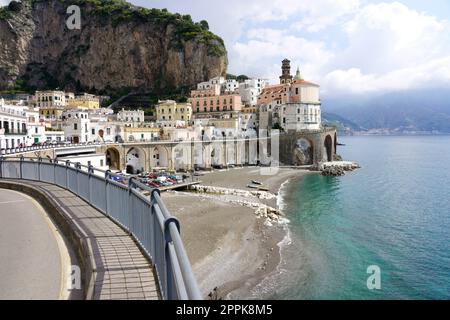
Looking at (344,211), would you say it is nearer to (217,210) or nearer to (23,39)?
(217,210)

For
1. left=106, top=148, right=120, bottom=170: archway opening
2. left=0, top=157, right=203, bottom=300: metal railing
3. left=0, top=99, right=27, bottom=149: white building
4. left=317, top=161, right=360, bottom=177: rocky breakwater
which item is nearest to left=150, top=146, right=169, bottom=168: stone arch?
left=106, top=148, right=120, bottom=170: archway opening

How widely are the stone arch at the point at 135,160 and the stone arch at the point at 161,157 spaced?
7.71 ft

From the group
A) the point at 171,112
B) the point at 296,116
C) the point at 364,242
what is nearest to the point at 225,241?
the point at 364,242

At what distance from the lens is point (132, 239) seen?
7.25 meters

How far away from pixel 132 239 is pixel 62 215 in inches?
108

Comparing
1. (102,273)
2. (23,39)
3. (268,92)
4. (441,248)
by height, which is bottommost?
(441,248)

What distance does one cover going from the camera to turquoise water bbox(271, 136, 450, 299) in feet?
66.4

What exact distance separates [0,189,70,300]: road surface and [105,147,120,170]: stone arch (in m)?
46.3

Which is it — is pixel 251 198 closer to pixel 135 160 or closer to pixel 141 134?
pixel 135 160

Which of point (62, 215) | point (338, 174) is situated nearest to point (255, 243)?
point (62, 215)

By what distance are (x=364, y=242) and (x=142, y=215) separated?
25.5 metres

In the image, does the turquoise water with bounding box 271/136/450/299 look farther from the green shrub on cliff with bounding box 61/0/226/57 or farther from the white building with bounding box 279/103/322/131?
the green shrub on cliff with bounding box 61/0/226/57

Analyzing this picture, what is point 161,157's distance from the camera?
62188 millimetres
